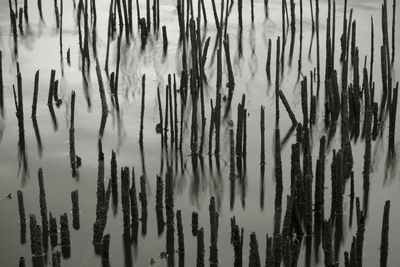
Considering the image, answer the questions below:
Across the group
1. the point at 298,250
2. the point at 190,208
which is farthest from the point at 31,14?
the point at 298,250

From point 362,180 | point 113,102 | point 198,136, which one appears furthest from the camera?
point 113,102

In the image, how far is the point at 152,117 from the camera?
651cm

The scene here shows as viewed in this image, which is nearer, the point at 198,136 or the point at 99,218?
the point at 99,218

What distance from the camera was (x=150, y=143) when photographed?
6016 mm

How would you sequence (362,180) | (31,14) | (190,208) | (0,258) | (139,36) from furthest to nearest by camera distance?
(31,14) < (139,36) < (362,180) < (190,208) < (0,258)

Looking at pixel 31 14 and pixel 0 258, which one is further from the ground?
pixel 31 14

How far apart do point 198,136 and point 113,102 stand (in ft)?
3.21

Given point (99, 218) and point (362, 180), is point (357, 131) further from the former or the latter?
point (99, 218)

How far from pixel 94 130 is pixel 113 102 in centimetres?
57

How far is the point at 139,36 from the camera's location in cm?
855

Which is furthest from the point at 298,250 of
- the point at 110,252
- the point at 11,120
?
the point at 11,120

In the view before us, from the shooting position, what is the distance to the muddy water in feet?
15.6

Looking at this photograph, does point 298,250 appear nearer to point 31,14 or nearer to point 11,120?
point 11,120

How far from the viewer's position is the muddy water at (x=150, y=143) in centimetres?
475
